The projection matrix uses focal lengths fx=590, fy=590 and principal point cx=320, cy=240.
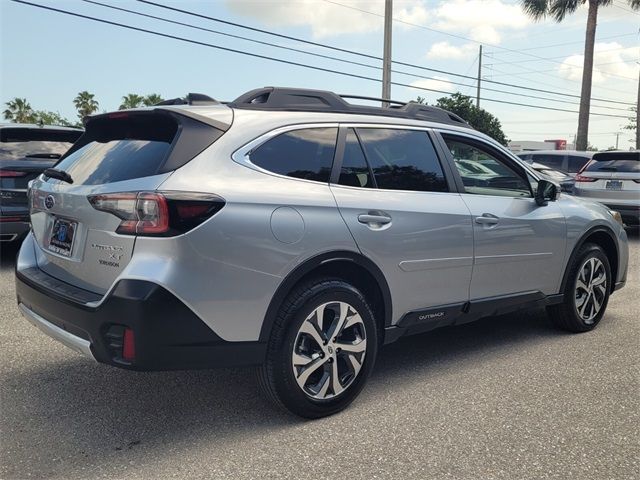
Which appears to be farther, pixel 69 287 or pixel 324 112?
pixel 324 112

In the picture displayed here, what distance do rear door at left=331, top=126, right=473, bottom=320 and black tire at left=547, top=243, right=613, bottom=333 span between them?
1.35 metres

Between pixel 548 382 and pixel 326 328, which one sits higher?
pixel 326 328

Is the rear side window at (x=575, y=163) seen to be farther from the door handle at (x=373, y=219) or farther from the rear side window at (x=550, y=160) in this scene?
the door handle at (x=373, y=219)

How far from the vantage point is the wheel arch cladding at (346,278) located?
9.93ft

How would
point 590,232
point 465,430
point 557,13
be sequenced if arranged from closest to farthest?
point 465,430 → point 590,232 → point 557,13

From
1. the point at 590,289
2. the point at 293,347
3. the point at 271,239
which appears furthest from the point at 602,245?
the point at 271,239

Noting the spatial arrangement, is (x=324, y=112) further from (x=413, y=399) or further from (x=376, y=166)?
(x=413, y=399)

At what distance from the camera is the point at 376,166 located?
365cm

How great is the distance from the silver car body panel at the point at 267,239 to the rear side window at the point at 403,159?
66 millimetres

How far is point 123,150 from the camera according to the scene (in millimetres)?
3213

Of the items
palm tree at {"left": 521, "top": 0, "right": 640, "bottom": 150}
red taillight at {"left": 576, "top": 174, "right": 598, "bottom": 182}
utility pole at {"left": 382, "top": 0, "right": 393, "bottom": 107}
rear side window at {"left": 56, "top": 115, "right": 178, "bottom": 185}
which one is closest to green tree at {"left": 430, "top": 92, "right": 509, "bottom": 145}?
palm tree at {"left": 521, "top": 0, "right": 640, "bottom": 150}

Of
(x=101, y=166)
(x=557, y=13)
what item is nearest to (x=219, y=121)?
(x=101, y=166)

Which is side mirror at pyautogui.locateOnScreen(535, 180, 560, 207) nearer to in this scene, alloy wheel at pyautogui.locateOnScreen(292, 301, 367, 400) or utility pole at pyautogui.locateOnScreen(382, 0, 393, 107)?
alloy wheel at pyautogui.locateOnScreen(292, 301, 367, 400)

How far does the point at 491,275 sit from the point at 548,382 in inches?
→ 31.3
